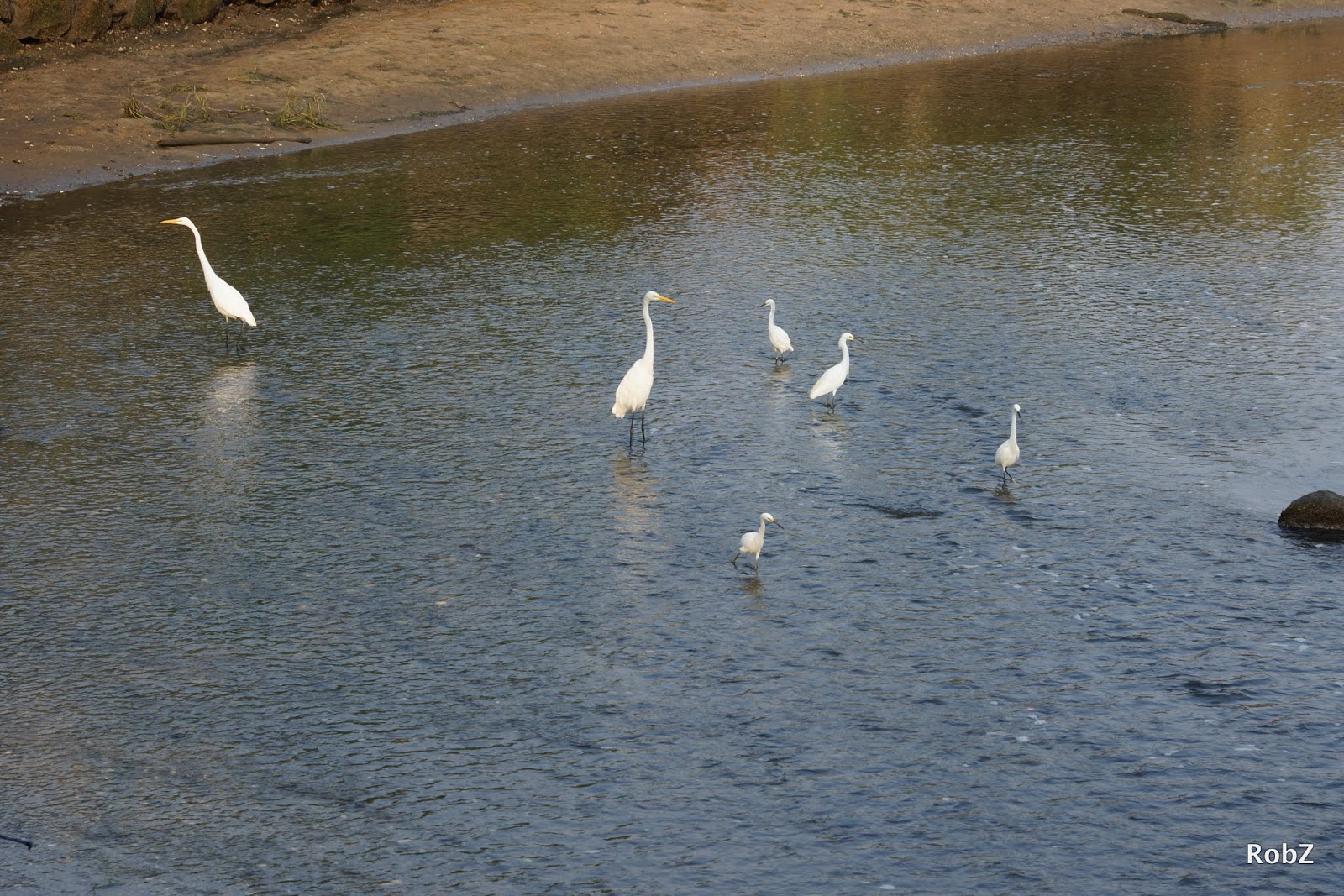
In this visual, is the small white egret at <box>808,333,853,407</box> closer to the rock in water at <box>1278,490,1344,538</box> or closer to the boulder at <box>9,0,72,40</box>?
the rock in water at <box>1278,490,1344,538</box>

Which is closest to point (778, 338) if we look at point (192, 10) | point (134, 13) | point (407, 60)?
point (407, 60)

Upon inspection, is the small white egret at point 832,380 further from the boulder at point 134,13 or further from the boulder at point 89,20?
the boulder at point 134,13

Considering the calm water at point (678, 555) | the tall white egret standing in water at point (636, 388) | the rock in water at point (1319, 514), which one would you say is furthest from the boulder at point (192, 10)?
the rock in water at point (1319, 514)

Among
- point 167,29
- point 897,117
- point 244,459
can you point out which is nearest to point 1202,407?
point 244,459

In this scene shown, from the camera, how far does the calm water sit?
31.2ft

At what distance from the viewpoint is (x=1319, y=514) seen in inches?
525

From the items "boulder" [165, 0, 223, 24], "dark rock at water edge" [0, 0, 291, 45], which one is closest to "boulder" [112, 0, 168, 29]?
"dark rock at water edge" [0, 0, 291, 45]

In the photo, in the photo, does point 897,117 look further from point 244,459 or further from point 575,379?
point 244,459

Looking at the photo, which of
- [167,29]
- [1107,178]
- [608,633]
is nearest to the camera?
[608,633]

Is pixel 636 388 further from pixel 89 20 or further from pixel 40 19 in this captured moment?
pixel 89 20

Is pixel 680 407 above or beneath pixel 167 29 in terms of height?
beneath

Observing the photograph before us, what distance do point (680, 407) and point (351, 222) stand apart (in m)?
12.0

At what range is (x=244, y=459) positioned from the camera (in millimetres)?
16188

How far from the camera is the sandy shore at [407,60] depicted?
3347 cm
